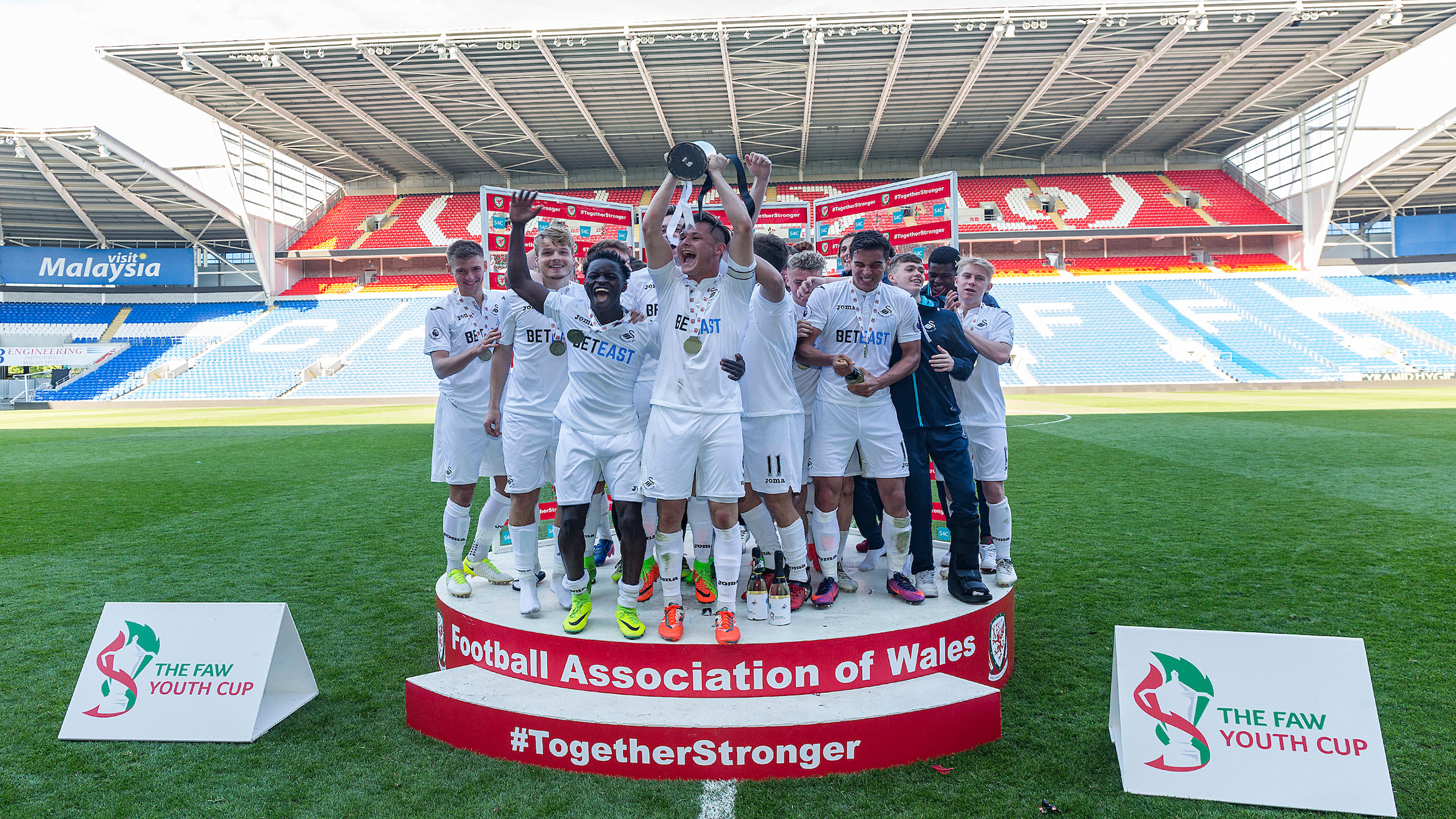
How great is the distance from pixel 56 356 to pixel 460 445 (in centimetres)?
3662

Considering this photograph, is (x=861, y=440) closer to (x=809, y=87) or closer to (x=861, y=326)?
(x=861, y=326)

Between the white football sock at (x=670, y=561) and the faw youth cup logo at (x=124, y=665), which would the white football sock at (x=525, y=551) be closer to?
the white football sock at (x=670, y=561)

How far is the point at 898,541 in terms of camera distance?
14.1 feet

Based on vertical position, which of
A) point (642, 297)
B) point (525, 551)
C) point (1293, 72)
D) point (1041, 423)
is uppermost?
point (1293, 72)

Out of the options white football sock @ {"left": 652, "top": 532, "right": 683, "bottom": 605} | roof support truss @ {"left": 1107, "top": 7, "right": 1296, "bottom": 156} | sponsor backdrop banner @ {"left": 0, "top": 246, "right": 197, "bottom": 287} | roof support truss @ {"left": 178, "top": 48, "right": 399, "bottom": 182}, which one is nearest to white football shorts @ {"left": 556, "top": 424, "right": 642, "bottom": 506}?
white football sock @ {"left": 652, "top": 532, "right": 683, "bottom": 605}

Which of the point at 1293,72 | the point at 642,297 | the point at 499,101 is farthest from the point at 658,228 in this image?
the point at 1293,72

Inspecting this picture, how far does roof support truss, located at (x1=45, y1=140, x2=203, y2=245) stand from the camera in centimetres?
2984

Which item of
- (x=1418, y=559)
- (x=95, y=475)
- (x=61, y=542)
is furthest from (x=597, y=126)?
(x=1418, y=559)

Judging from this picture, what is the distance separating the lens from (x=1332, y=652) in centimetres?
298

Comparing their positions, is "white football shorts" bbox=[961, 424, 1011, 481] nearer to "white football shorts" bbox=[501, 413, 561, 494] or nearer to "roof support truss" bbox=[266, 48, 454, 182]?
"white football shorts" bbox=[501, 413, 561, 494]

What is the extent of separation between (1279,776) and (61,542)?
29.4 feet

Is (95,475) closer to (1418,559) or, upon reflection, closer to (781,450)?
(781,450)

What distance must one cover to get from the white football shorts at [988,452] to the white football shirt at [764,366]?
4.99ft

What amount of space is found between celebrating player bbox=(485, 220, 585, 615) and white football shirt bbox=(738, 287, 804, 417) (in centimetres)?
97
